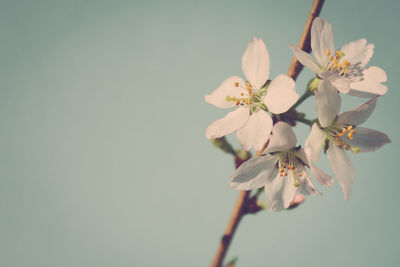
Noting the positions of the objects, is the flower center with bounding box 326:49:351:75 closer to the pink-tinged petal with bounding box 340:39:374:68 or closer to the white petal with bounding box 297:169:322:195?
the pink-tinged petal with bounding box 340:39:374:68

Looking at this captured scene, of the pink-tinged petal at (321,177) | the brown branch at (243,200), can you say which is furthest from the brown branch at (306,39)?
the pink-tinged petal at (321,177)

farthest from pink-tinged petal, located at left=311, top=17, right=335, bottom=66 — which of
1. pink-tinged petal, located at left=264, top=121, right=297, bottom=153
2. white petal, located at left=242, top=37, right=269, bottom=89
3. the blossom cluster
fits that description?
pink-tinged petal, located at left=264, top=121, right=297, bottom=153

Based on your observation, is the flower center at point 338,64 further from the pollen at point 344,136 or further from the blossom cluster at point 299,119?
the pollen at point 344,136

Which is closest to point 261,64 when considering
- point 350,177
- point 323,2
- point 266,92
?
point 266,92

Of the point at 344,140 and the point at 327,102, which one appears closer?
the point at 327,102

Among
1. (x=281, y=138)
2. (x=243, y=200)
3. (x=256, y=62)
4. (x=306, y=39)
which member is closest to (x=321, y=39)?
(x=306, y=39)

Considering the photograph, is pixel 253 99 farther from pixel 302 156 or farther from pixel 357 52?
pixel 357 52

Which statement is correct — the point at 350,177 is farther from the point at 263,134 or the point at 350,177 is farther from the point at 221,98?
the point at 221,98
